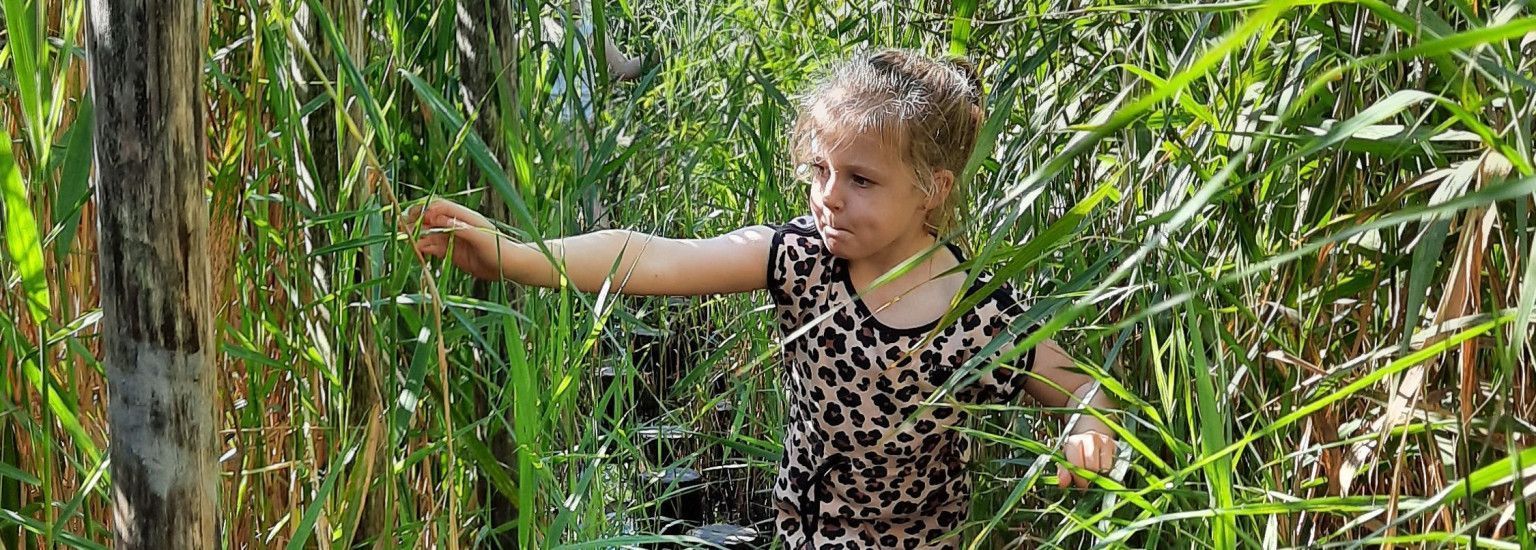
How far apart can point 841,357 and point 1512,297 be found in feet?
2.92

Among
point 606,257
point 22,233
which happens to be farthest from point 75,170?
point 606,257

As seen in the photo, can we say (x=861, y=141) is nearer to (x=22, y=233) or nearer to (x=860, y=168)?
(x=860, y=168)

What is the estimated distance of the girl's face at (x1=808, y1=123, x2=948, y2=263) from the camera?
5.21 ft

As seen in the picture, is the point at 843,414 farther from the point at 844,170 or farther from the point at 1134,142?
the point at 1134,142

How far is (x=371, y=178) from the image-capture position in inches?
45.5

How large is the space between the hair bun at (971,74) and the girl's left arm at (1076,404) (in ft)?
0.98

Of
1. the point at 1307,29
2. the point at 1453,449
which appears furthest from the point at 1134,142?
the point at 1453,449

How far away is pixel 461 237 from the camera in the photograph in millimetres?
1266

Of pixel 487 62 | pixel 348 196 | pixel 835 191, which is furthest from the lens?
pixel 835 191

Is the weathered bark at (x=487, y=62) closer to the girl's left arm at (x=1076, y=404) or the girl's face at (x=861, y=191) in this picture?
the girl's face at (x=861, y=191)

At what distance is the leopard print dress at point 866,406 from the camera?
5.49 ft

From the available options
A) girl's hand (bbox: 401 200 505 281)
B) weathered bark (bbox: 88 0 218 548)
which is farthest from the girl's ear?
weathered bark (bbox: 88 0 218 548)

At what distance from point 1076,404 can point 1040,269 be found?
0.80 feet

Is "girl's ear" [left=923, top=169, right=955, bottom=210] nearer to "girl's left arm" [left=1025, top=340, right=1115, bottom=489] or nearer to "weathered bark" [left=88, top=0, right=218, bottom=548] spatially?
"girl's left arm" [left=1025, top=340, right=1115, bottom=489]
